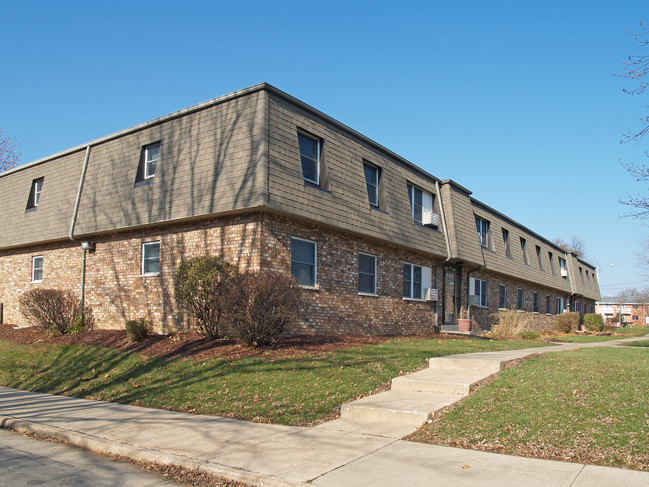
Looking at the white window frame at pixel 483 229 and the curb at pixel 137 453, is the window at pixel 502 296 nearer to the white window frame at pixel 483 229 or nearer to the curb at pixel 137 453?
the white window frame at pixel 483 229

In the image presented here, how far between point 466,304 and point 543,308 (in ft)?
43.4

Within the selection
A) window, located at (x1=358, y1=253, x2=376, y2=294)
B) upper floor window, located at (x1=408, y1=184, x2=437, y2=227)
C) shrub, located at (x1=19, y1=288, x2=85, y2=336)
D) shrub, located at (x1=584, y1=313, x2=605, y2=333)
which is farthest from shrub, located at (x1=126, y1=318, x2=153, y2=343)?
shrub, located at (x1=584, y1=313, x2=605, y2=333)

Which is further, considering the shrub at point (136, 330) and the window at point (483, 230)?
the window at point (483, 230)

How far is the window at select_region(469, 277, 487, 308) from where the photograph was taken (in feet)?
79.2

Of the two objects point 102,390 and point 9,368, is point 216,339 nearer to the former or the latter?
point 102,390

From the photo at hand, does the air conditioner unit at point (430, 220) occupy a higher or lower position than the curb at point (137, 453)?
higher

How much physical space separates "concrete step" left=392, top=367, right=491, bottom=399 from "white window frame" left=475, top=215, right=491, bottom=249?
54.8 ft

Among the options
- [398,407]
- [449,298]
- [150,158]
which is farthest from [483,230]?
[398,407]

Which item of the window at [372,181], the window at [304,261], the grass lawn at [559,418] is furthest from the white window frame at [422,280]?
the grass lawn at [559,418]

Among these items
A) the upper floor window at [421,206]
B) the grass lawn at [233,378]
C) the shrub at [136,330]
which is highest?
the upper floor window at [421,206]

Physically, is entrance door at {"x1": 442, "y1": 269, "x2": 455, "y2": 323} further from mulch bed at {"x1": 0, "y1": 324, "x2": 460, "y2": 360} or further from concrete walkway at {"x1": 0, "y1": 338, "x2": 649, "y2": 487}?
concrete walkway at {"x1": 0, "y1": 338, "x2": 649, "y2": 487}

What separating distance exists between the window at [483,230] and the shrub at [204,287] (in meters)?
15.7

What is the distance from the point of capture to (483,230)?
2605 centimetres

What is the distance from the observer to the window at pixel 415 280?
753 inches
